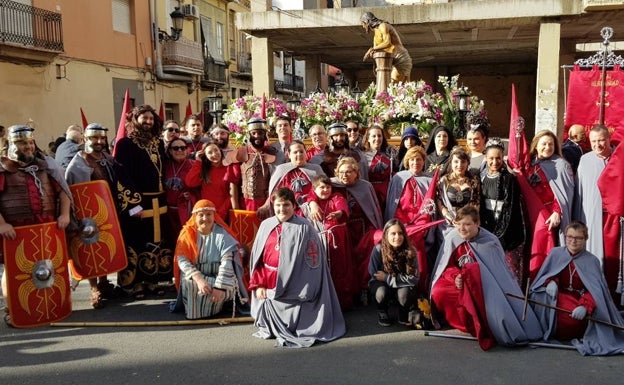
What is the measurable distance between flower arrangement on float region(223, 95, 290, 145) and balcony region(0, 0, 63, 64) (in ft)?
25.4

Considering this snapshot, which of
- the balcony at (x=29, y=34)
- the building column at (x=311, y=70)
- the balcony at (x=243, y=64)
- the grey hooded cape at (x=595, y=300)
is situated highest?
the balcony at (x=243, y=64)

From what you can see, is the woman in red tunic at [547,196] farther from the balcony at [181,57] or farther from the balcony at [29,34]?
the balcony at [181,57]

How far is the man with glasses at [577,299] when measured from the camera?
14.4 ft

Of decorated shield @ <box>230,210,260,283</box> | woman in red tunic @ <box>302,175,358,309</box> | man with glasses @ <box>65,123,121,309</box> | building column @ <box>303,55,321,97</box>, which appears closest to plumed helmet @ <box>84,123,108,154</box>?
man with glasses @ <box>65,123,121,309</box>

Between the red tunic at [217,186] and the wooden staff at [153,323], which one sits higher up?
the red tunic at [217,186]

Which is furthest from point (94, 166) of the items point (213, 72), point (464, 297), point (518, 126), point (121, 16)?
point (213, 72)

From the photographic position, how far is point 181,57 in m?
21.3

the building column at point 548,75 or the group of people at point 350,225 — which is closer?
the group of people at point 350,225

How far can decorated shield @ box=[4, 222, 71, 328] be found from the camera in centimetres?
491

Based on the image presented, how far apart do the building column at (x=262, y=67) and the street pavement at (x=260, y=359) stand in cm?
753

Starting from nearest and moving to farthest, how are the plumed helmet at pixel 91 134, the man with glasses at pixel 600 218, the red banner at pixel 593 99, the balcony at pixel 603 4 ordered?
the man with glasses at pixel 600 218 → the plumed helmet at pixel 91 134 → the red banner at pixel 593 99 → the balcony at pixel 603 4

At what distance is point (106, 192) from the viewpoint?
18.3 ft

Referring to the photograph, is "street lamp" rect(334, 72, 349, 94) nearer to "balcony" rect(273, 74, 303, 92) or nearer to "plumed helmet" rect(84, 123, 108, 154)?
"plumed helmet" rect(84, 123, 108, 154)

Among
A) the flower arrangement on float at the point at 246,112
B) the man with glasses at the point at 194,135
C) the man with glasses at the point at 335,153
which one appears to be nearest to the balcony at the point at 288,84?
the flower arrangement on float at the point at 246,112
